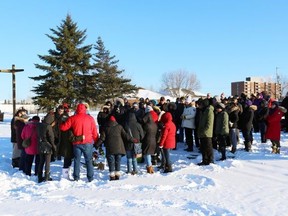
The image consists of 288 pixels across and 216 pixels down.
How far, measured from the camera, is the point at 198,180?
857 centimetres

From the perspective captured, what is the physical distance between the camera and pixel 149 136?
9.87 meters

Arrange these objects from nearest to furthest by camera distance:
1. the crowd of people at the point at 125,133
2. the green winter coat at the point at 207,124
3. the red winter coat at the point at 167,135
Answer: the crowd of people at the point at 125,133, the red winter coat at the point at 167,135, the green winter coat at the point at 207,124

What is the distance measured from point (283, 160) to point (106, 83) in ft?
127

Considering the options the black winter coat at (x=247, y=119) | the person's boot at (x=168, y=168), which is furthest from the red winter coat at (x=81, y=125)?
the black winter coat at (x=247, y=119)

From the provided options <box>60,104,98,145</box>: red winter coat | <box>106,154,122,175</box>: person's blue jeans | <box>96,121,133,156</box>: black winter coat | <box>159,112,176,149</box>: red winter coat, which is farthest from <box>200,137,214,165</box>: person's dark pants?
<box>60,104,98,145</box>: red winter coat

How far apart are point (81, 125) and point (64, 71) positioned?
28.6 m

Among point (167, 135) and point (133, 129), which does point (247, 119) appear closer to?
point (167, 135)

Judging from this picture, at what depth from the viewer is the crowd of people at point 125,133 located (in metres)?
8.98

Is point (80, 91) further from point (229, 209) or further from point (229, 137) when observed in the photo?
point (229, 209)

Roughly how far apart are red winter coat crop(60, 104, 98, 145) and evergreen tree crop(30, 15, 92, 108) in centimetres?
2637

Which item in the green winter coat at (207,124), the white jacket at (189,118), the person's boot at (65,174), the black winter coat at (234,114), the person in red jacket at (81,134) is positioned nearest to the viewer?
the person in red jacket at (81,134)

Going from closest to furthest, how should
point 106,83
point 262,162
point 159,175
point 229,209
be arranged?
point 229,209
point 159,175
point 262,162
point 106,83

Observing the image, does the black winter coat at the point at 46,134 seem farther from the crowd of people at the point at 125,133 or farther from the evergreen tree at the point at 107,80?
the evergreen tree at the point at 107,80

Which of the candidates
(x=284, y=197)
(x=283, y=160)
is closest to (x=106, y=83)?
(x=283, y=160)
